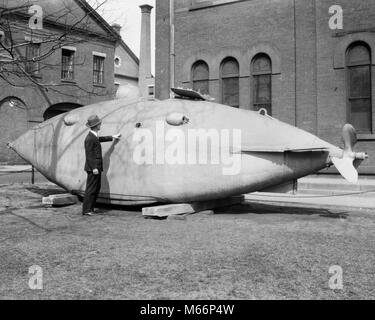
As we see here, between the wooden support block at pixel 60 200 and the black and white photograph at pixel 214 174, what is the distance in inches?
0.9

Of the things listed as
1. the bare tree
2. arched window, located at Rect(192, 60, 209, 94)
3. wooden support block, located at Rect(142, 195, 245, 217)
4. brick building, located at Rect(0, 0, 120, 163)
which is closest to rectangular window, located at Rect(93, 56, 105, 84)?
brick building, located at Rect(0, 0, 120, 163)

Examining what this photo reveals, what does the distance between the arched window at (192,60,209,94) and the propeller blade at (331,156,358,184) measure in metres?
9.28

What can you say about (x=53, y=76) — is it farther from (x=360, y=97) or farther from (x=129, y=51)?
(x=360, y=97)

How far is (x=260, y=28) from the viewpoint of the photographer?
1393cm

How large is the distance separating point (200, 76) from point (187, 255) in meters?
11.6

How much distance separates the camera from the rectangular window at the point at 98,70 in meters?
27.5

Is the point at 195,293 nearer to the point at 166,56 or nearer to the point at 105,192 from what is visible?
the point at 105,192

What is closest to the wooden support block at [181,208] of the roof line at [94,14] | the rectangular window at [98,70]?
the roof line at [94,14]

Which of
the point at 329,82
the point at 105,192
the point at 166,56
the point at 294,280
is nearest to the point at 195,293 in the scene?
the point at 294,280

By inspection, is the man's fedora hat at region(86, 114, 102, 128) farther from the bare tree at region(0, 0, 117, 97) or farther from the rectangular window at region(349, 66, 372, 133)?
the rectangular window at region(349, 66, 372, 133)

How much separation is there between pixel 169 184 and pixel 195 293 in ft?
11.8

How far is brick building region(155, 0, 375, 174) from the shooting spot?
1256 centimetres

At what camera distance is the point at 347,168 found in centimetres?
617

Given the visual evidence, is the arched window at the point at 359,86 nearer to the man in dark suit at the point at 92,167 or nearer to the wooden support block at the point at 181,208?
the wooden support block at the point at 181,208
